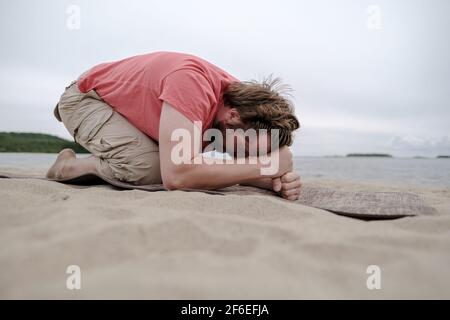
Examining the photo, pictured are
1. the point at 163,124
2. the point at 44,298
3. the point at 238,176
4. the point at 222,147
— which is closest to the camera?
the point at 44,298

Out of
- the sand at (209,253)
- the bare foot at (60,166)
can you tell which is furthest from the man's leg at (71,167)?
the sand at (209,253)

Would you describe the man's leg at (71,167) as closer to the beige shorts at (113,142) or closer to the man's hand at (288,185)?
the beige shorts at (113,142)

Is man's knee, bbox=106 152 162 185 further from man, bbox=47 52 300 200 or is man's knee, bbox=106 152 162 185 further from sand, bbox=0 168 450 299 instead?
sand, bbox=0 168 450 299

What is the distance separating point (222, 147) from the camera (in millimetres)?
2410

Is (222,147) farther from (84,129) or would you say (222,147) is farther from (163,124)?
(84,129)

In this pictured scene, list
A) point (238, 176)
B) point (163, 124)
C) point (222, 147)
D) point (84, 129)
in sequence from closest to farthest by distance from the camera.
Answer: point (163, 124) → point (238, 176) → point (222, 147) → point (84, 129)

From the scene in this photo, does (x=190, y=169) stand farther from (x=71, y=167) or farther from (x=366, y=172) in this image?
(x=366, y=172)

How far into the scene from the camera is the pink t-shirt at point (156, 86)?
1952 mm

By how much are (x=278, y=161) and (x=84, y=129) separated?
4.34ft

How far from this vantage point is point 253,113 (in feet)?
7.32

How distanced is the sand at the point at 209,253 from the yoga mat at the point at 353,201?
22cm

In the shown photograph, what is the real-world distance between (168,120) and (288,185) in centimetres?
82

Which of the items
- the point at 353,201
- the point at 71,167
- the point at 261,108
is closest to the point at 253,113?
the point at 261,108

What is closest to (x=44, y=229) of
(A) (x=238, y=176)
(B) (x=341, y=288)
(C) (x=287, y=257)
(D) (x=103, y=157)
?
(C) (x=287, y=257)
